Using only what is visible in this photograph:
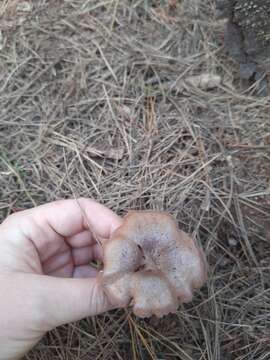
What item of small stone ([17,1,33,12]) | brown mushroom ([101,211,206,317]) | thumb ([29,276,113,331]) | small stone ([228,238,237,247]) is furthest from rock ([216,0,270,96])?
thumb ([29,276,113,331])

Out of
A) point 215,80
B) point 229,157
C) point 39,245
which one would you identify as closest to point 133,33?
point 215,80

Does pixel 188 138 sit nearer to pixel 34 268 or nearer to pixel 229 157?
pixel 229 157

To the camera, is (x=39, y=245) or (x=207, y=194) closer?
(x=39, y=245)

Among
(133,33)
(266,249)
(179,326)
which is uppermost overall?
(133,33)

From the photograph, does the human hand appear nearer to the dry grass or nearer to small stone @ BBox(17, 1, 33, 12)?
the dry grass

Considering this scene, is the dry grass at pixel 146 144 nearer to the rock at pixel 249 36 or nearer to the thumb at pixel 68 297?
the rock at pixel 249 36

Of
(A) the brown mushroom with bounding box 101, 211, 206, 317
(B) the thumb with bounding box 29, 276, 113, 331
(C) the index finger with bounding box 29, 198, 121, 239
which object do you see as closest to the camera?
(A) the brown mushroom with bounding box 101, 211, 206, 317

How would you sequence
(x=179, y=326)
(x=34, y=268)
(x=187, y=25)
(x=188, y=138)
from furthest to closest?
(x=187, y=25)
(x=188, y=138)
(x=179, y=326)
(x=34, y=268)
